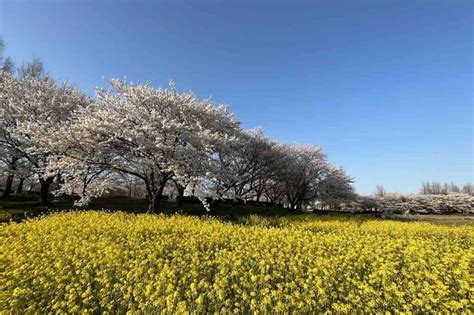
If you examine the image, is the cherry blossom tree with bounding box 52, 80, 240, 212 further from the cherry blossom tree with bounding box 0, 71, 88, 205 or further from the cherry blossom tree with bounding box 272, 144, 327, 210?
the cherry blossom tree with bounding box 272, 144, 327, 210

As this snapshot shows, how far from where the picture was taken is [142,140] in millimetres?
15312

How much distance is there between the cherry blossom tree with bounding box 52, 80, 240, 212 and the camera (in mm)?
15258

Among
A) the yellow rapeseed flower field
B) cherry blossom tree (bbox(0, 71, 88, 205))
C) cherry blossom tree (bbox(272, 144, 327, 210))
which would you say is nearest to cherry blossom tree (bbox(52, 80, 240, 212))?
cherry blossom tree (bbox(0, 71, 88, 205))

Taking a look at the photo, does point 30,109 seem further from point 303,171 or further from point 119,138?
point 303,171

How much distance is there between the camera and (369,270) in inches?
226

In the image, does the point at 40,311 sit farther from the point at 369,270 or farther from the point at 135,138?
the point at 135,138

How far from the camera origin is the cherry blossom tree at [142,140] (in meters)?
15.3

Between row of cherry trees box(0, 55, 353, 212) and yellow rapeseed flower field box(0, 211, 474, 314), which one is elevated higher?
row of cherry trees box(0, 55, 353, 212)

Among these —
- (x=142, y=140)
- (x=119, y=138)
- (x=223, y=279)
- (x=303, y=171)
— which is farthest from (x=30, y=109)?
(x=303, y=171)

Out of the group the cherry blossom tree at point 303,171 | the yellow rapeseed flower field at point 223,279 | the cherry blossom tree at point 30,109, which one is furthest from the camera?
the cherry blossom tree at point 303,171

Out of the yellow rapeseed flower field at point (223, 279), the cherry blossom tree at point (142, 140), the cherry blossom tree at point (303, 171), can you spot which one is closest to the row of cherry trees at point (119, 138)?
the cherry blossom tree at point (142, 140)

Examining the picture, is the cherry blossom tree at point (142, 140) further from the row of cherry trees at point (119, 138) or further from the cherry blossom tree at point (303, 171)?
the cherry blossom tree at point (303, 171)

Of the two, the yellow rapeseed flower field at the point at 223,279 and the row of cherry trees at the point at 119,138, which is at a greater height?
the row of cherry trees at the point at 119,138

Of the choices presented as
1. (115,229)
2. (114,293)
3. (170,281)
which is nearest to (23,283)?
(114,293)
